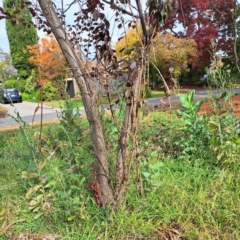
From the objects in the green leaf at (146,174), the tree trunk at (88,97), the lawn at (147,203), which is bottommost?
the lawn at (147,203)

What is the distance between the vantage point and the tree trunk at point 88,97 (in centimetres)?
163

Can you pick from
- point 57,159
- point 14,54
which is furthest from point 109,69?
point 14,54

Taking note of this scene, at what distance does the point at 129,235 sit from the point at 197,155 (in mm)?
1071

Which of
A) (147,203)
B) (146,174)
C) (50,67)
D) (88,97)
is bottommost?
(147,203)

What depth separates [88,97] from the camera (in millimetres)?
1690

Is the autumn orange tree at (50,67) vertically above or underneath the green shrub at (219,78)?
above

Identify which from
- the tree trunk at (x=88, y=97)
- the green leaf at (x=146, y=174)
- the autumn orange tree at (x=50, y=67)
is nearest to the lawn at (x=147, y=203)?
the green leaf at (x=146, y=174)

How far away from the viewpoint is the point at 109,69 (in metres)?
1.71

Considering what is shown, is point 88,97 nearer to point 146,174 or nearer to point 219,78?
point 146,174

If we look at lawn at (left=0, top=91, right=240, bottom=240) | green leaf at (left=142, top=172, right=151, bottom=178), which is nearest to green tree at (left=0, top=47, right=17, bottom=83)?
lawn at (left=0, top=91, right=240, bottom=240)

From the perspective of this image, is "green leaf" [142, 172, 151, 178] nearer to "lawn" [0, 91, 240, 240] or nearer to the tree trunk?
"lawn" [0, 91, 240, 240]

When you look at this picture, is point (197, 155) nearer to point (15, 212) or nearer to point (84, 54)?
point (84, 54)

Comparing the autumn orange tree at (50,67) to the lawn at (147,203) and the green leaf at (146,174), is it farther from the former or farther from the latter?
the green leaf at (146,174)

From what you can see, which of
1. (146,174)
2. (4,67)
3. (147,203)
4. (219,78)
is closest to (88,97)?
(146,174)
